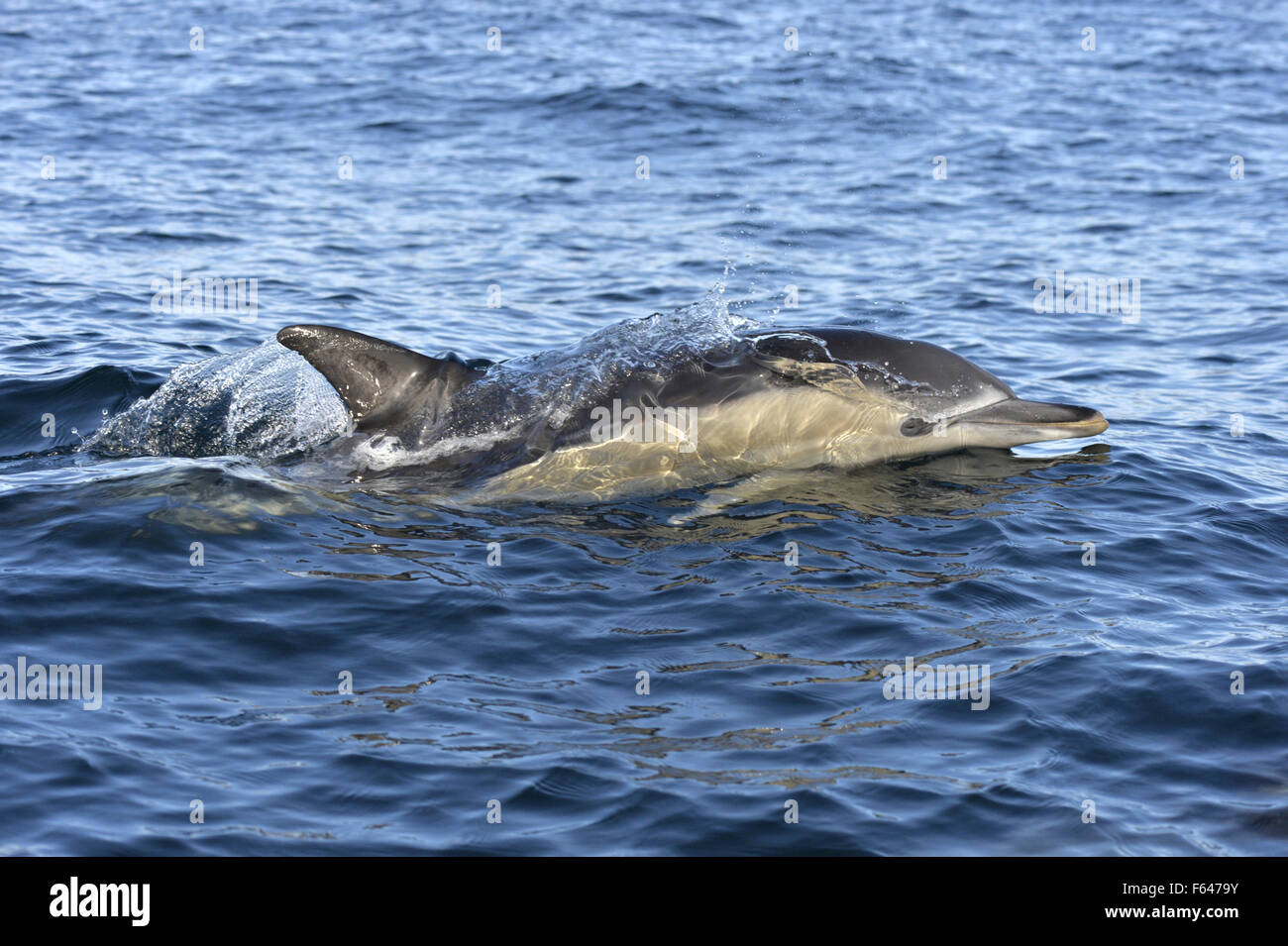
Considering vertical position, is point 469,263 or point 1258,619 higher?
point 469,263

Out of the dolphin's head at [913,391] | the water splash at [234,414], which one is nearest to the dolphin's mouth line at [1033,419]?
the dolphin's head at [913,391]

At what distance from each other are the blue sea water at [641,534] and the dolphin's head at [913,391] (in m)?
0.33

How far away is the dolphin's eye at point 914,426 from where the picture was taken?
1010cm

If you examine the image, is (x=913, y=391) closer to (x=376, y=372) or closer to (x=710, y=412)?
(x=710, y=412)

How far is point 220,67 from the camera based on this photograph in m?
26.9

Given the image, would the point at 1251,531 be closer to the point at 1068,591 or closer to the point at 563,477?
the point at 1068,591

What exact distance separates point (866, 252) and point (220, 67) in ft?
50.3

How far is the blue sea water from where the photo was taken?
6.03 meters

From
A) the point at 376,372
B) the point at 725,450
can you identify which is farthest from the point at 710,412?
the point at 376,372

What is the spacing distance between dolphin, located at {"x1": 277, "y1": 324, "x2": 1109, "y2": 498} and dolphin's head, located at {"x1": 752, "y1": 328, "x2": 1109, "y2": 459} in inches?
0.4

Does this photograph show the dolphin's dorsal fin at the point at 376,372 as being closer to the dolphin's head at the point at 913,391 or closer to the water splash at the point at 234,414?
the water splash at the point at 234,414

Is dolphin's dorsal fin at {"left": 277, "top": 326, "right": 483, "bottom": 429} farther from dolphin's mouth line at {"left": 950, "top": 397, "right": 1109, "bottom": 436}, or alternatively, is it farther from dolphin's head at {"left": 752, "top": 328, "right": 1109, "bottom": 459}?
dolphin's mouth line at {"left": 950, "top": 397, "right": 1109, "bottom": 436}
